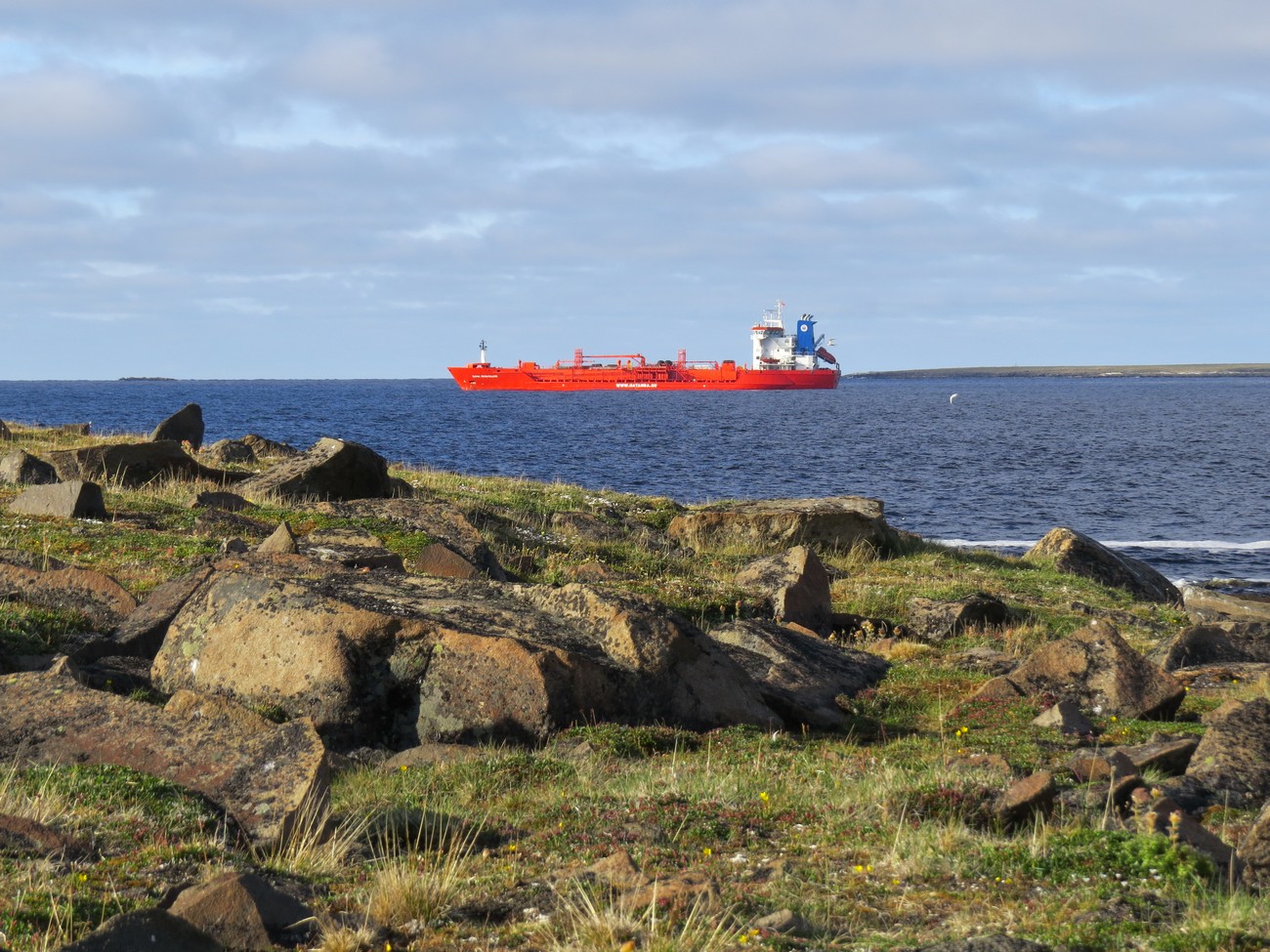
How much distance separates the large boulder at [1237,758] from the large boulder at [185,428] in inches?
1044

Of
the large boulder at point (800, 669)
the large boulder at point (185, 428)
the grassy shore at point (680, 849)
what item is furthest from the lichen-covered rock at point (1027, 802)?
the large boulder at point (185, 428)

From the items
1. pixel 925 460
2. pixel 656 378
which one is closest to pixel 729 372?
pixel 656 378

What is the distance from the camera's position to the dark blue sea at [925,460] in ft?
117

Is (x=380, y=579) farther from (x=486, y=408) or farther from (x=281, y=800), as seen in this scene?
(x=486, y=408)

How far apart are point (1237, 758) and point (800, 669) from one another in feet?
14.3

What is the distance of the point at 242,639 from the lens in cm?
880

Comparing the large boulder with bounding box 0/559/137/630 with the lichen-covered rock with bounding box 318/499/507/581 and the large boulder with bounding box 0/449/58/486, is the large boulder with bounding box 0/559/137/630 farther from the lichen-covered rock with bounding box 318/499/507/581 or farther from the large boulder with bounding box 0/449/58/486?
the large boulder with bounding box 0/449/58/486

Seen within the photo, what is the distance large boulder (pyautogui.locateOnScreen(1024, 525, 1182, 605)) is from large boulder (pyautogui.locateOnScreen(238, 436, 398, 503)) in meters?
13.0

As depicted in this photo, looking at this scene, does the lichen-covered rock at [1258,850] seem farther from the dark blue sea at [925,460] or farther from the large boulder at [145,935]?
the dark blue sea at [925,460]

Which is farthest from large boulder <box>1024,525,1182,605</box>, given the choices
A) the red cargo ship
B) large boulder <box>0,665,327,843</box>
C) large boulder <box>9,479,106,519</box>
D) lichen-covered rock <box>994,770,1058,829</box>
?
the red cargo ship

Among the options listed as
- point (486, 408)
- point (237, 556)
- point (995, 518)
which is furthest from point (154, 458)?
point (486, 408)

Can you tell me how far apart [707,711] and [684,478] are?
37.2m

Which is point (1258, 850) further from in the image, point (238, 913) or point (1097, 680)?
point (1097, 680)

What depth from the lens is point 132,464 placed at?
1970 cm
